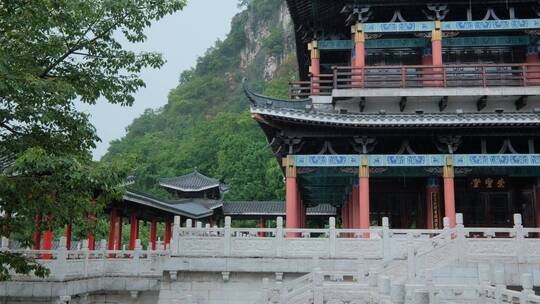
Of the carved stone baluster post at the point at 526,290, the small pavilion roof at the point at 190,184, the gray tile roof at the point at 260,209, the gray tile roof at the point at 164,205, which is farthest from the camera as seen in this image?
the small pavilion roof at the point at 190,184

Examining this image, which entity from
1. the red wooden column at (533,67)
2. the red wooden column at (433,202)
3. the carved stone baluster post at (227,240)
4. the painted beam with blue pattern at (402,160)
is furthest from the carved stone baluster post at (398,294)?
the red wooden column at (533,67)

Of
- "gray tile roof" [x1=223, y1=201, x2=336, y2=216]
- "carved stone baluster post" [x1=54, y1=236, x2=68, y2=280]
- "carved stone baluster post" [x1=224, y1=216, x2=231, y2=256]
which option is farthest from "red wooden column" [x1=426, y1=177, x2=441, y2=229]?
"gray tile roof" [x1=223, y1=201, x2=336, y2=216]

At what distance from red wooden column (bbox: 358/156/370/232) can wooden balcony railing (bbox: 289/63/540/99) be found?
315cm

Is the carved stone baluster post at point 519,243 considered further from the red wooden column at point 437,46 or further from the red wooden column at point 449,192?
the red wooden column at point 437,46

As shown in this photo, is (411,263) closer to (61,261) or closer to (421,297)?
(421,297)

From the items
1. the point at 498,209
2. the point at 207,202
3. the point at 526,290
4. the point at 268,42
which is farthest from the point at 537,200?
the point at 268,42

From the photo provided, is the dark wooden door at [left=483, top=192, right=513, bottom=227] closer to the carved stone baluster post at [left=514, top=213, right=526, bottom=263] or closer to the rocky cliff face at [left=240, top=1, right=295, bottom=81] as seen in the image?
the carved stone baluster post at [left=514, top=213, right=526, bottom=263]

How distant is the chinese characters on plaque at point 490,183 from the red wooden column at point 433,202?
1516 mm

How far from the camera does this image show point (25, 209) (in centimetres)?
848

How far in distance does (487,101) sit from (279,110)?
8.13 m

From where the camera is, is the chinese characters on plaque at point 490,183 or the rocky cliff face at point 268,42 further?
the rocky cliff face at point 268,42

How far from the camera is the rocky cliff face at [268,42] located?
3393 inches

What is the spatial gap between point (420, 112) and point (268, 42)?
7200 centimetres

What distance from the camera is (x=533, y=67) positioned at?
19.5 meters
